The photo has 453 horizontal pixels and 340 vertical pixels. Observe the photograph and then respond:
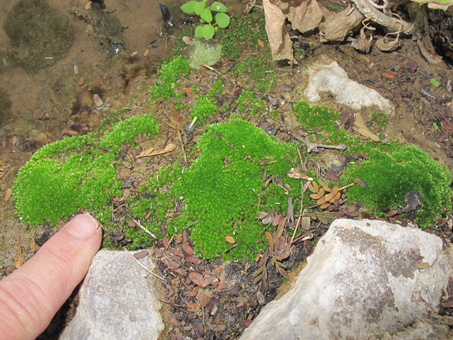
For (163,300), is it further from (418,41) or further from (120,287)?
(418,41)

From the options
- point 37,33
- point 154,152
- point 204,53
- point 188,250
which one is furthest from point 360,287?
point 37,33

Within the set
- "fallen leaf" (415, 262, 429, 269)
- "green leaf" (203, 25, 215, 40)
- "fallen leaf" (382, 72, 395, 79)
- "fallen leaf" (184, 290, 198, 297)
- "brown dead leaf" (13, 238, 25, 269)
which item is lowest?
"fallen leaf" (184, 290, 198, 297)

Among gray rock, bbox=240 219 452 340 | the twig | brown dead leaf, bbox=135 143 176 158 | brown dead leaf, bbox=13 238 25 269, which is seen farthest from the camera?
brown dead leaf, bbox=135 143 176 158

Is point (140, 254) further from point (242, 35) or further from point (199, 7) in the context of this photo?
point (199, 7)

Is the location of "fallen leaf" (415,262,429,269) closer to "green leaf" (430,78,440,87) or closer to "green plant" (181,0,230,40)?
"green leaf" (430,78,440,87)

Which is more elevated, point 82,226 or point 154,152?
point 154,152

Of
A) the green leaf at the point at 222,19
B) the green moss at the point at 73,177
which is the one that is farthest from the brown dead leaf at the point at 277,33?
the green moss at the point at 73,177

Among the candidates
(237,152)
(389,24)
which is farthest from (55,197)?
(389,24)

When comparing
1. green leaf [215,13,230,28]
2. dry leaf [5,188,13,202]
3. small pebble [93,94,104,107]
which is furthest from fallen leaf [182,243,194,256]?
green leaf [215,13,230,28]
